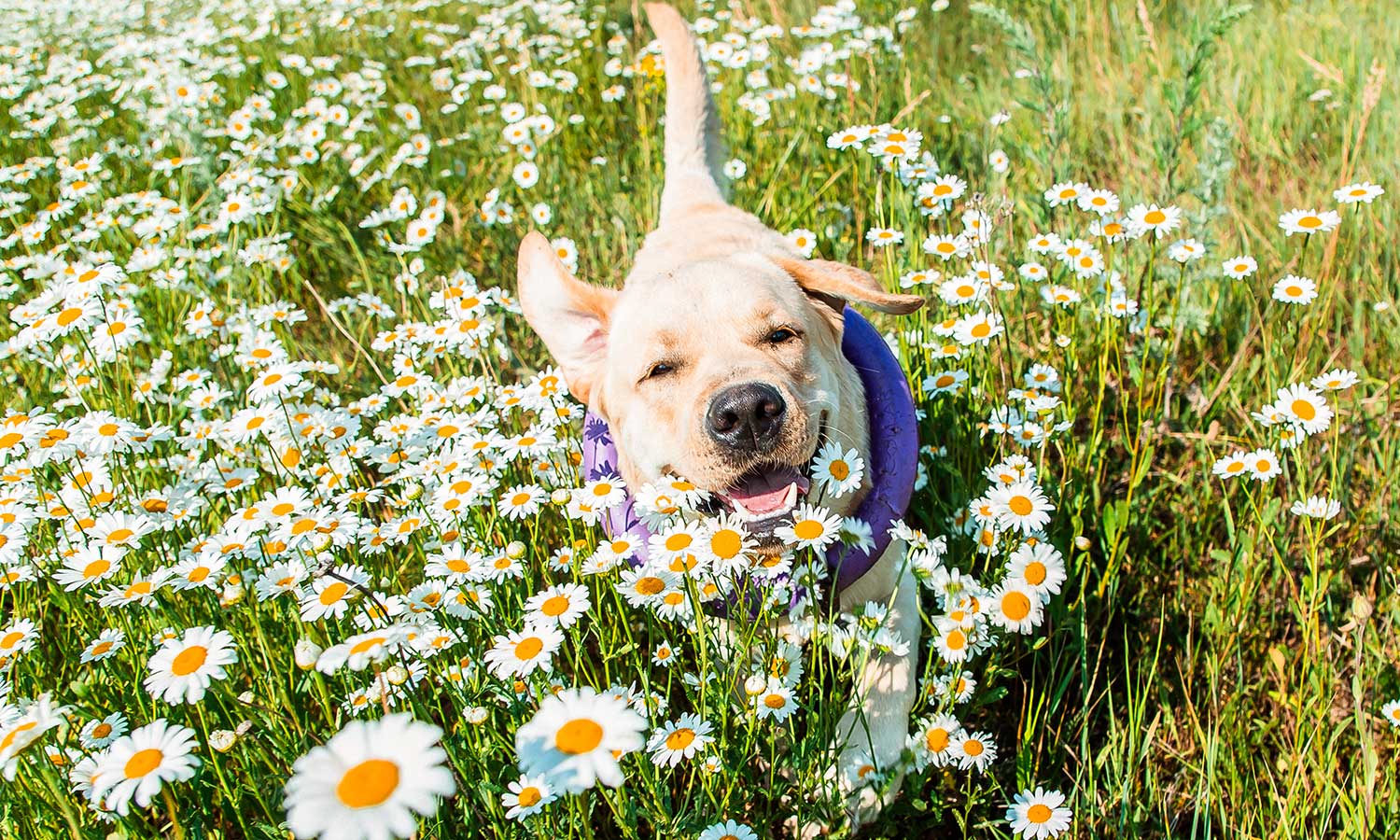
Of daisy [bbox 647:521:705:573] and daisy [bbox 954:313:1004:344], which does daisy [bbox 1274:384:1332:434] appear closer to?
daisy [bbox 954:313:1004:344]

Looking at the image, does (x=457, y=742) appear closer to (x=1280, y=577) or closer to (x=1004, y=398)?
(x=1004, y=398)

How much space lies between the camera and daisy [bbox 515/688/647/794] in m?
0.99

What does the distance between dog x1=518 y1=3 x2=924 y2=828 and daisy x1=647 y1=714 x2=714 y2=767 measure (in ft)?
1.56

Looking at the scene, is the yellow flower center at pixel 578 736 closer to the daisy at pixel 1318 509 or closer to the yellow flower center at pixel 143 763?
the yellow flower center at pixel 143 763

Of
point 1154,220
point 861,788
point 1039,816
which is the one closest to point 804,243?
point 1154,220

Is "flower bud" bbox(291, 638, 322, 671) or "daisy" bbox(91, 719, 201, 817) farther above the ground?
"daisy" bbox(91, 719, 201, 817)

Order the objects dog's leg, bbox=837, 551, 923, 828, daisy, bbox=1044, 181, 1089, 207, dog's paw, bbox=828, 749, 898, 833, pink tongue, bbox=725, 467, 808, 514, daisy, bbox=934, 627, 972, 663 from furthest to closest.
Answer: daisy, bbox=1044, 181, 1089, 207 → pink tongue, bbox=725, 467, 808, 514 → dog's leg, bbox=837, 551, 923, 828 → dog's paw, bbox=828, 749, 898, 833 → daisy, bbox=934, 627, 972, 663

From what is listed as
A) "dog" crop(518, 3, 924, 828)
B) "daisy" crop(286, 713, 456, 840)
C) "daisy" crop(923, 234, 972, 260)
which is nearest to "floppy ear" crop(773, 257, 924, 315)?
"dog" crop(518, 3, 924, 828)

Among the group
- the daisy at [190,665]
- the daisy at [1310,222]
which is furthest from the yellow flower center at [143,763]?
the daisy at [1310,222]

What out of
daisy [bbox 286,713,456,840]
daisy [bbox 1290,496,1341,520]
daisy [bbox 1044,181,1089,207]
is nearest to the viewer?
daisy [bbox 286,713,456,840]

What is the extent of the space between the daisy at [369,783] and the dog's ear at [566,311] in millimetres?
2020

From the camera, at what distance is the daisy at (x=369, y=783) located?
32.4 inches

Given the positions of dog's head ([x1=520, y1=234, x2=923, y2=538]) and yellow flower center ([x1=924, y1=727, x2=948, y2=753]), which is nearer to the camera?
yellow flower center ([x1=924, y1=727, x2=948, y2=753])

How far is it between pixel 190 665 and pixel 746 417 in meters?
1.21
